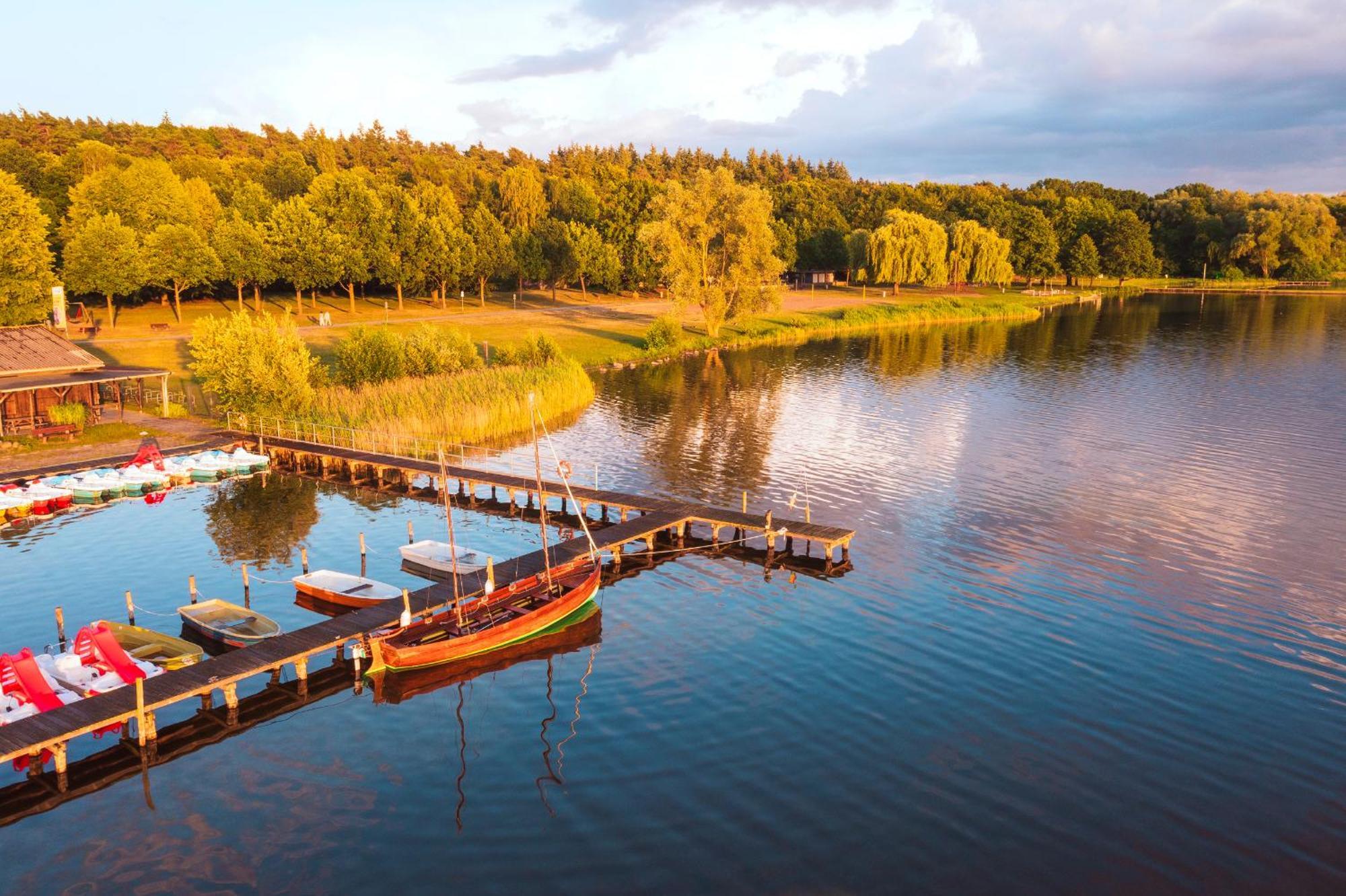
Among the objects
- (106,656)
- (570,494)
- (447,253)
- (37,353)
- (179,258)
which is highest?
(447,253)

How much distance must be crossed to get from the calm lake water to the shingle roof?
16473 millimetres

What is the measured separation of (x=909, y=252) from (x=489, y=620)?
426ft

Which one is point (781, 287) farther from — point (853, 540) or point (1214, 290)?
point (1214, 290)

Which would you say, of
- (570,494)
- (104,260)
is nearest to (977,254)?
(104,260)

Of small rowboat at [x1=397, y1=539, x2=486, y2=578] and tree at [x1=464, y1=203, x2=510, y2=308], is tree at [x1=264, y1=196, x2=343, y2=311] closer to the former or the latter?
tree at [x1=464, y1=203, x2=510, y2=308]

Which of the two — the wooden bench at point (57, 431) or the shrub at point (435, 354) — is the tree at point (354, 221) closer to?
the shrub at point (435, 354)

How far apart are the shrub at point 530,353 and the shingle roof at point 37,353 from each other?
29469 mm

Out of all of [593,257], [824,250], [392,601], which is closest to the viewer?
[392,601]

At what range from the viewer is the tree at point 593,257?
13288 centimetres

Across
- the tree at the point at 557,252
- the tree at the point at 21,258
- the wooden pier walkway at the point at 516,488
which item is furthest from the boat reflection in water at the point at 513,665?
the tree at the point at 557,252

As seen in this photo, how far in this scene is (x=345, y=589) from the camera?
34031 mm

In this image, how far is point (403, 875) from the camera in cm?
1980

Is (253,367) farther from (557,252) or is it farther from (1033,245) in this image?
(1033,245)

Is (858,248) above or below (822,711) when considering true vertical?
above
